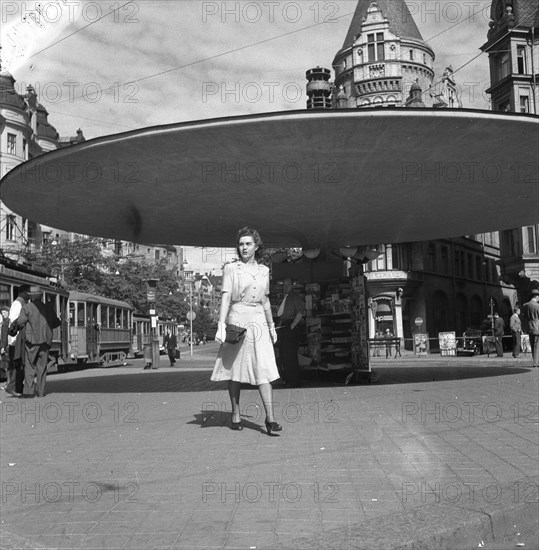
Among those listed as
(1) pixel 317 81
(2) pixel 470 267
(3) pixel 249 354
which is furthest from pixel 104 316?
(2) pixel 470 267

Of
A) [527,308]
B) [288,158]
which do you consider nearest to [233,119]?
[288,158]

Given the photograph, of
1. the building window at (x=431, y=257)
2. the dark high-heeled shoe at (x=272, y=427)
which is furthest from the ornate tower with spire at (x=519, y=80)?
the dark high-heeled shoe at (x=272, y=427)

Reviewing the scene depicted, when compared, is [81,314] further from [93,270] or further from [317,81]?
[93,270]

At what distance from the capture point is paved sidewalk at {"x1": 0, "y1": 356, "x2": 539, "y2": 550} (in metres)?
4.04

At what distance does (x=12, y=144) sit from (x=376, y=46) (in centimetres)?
3333

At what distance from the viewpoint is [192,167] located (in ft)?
34.2

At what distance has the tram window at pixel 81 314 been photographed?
97.1ft

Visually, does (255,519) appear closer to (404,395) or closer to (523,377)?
(404,395)

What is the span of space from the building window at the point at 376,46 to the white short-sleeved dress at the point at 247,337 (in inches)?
2356

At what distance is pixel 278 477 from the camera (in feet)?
17.8

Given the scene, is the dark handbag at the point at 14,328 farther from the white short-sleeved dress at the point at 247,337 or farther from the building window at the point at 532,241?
the building window at the point at 532,241

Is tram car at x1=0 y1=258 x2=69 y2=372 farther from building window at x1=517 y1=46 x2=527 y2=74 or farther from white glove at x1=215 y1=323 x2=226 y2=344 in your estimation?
Answer: building window at x1=517 y1=46 x2=527 y2=74

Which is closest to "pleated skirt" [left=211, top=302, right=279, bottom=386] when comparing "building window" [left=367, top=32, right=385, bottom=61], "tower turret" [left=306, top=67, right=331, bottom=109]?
"tower turret" [left=306, top=67, right=331, bottom=109]

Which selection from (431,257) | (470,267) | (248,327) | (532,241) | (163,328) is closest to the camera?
(248,327)
